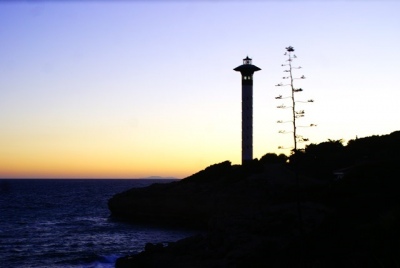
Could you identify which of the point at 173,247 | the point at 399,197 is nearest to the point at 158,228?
the point at 173,247

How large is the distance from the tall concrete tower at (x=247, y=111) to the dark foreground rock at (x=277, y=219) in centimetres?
185

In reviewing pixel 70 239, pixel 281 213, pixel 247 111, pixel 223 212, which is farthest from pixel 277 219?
pixel 247 111

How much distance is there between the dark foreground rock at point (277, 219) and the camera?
65.0 feet

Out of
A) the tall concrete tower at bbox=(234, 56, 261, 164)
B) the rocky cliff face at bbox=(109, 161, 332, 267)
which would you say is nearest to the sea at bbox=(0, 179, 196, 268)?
the rocky cliff face at bbox=(109, 161, 332, 267)

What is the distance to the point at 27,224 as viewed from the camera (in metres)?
61.9

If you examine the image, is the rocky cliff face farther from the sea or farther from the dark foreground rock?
the sea

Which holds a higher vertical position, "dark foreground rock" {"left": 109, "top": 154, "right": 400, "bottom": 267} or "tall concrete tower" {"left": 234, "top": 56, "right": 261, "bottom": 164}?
"tall concrete tower" {"left": 234, "top": 56, "right": 261, "bottom": 164}

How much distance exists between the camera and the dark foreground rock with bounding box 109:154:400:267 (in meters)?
19.8

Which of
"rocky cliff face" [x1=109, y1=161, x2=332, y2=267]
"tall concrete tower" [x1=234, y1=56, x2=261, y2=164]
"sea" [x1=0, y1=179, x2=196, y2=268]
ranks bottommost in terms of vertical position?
"sea" [x1=0, y1=179, x2=196, y2=268]

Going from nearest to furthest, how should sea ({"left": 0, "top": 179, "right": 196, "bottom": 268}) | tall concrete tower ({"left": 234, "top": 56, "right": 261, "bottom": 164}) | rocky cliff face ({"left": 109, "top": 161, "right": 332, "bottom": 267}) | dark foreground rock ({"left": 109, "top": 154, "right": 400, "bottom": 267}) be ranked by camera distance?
1. dark foreground rock ({"left": 109, "top": 154, "right": 400, "bottom": 267})
2. rocky cliff face ({"left": 109, "top": 161, "right": 332, "bottom": 267})
3. sea ({"left": 0, "top": 179, "right": 196, "bottom": 268})
4. tall concrete tower ({"left": 234, "top": 56, "right": 261, "bottom": 164})

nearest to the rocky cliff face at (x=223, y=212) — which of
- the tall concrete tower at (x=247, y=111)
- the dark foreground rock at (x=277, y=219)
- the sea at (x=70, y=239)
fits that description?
the dark foreground rock at (x=277, y=219)

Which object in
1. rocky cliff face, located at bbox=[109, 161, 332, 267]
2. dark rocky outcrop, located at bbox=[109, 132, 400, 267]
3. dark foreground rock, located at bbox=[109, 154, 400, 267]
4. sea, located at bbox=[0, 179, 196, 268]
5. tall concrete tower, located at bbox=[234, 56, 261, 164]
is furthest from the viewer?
tall concrete tower, located at bbox=[234, 56, 261, 164]

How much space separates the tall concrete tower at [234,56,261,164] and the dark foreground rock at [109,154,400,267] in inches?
72.7

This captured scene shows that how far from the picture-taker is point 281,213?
3484cm
